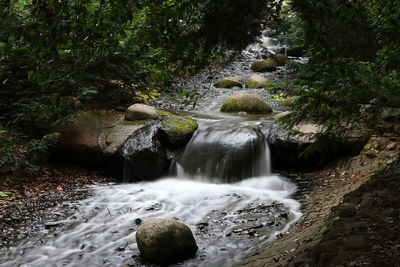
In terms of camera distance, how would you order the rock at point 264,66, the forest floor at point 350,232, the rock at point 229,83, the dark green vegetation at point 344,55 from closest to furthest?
the dark green vegetation at point 344,55
the forest floor at point 350,232
the rock at point 229,83
the rock at point 264,66

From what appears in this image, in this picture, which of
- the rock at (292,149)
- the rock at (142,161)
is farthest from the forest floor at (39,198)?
the rock at (292,149)

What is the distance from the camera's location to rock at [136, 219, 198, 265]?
14.0 ft

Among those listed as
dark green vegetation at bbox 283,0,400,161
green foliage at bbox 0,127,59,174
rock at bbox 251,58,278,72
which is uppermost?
rock at bbox 251,58,278,72

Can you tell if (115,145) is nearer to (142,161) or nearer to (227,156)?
(142,161)

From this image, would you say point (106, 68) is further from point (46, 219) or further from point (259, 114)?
point (259, 114)

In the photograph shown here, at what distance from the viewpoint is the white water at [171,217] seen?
14.8 ft

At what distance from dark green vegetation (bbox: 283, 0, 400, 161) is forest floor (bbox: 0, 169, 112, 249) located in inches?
187

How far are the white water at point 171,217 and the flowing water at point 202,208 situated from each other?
1 cm

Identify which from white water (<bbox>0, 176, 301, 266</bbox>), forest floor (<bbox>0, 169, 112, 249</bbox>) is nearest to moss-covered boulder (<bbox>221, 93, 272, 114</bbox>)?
white water (<bbox>0, 176, 301, 266</bbox>)

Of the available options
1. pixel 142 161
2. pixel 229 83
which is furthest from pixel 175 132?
pixel 229 83

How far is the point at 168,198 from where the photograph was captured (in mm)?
6871

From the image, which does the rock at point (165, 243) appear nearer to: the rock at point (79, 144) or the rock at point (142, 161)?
the rock at point (142, 161)

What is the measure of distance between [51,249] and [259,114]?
8.33 meters

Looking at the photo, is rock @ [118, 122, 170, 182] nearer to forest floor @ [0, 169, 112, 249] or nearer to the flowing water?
the flowing water
